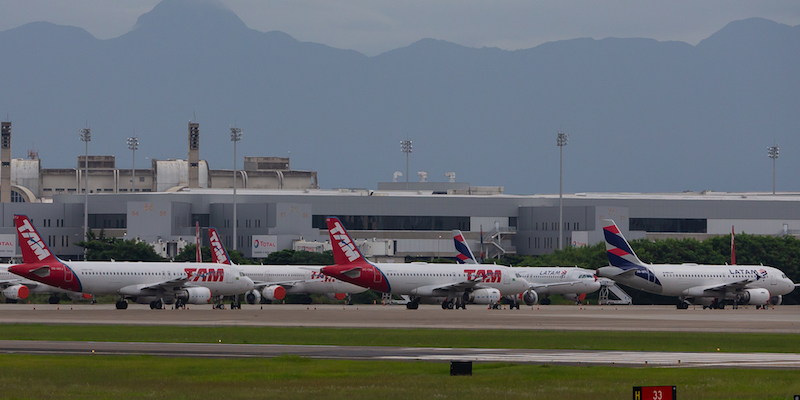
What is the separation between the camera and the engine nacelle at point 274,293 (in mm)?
88312

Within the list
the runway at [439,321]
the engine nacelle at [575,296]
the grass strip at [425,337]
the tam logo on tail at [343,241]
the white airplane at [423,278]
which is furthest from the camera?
the engine nacelle at [575,296]

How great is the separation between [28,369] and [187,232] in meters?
111

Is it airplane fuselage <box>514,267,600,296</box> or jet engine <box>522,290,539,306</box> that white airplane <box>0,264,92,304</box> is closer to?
jet engine <box>522,290,539,306</box>

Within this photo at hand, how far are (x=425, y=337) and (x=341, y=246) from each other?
33.4m

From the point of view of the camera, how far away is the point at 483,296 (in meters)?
84.0

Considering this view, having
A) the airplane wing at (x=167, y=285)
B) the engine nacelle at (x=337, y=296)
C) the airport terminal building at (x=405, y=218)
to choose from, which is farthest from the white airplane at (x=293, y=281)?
the airport terminal building at (x=405, y=218)

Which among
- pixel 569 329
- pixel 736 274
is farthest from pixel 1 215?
pixel 569 329

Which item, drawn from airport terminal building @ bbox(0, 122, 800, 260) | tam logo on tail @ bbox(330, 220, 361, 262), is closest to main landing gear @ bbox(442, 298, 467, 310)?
tam logo on tail @ bbox(330, 220, 361, 262)

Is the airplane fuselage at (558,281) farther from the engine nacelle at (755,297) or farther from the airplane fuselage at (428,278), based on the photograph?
the engine nacelle at (755,297)

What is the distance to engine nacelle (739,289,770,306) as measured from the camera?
87.4 metres

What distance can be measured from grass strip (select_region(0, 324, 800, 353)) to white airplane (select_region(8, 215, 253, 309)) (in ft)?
72.5

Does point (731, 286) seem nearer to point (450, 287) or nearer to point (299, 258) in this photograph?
point (450, 287)

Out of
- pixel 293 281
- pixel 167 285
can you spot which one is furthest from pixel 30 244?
pixel 293 281

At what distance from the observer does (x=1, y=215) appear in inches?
5723
